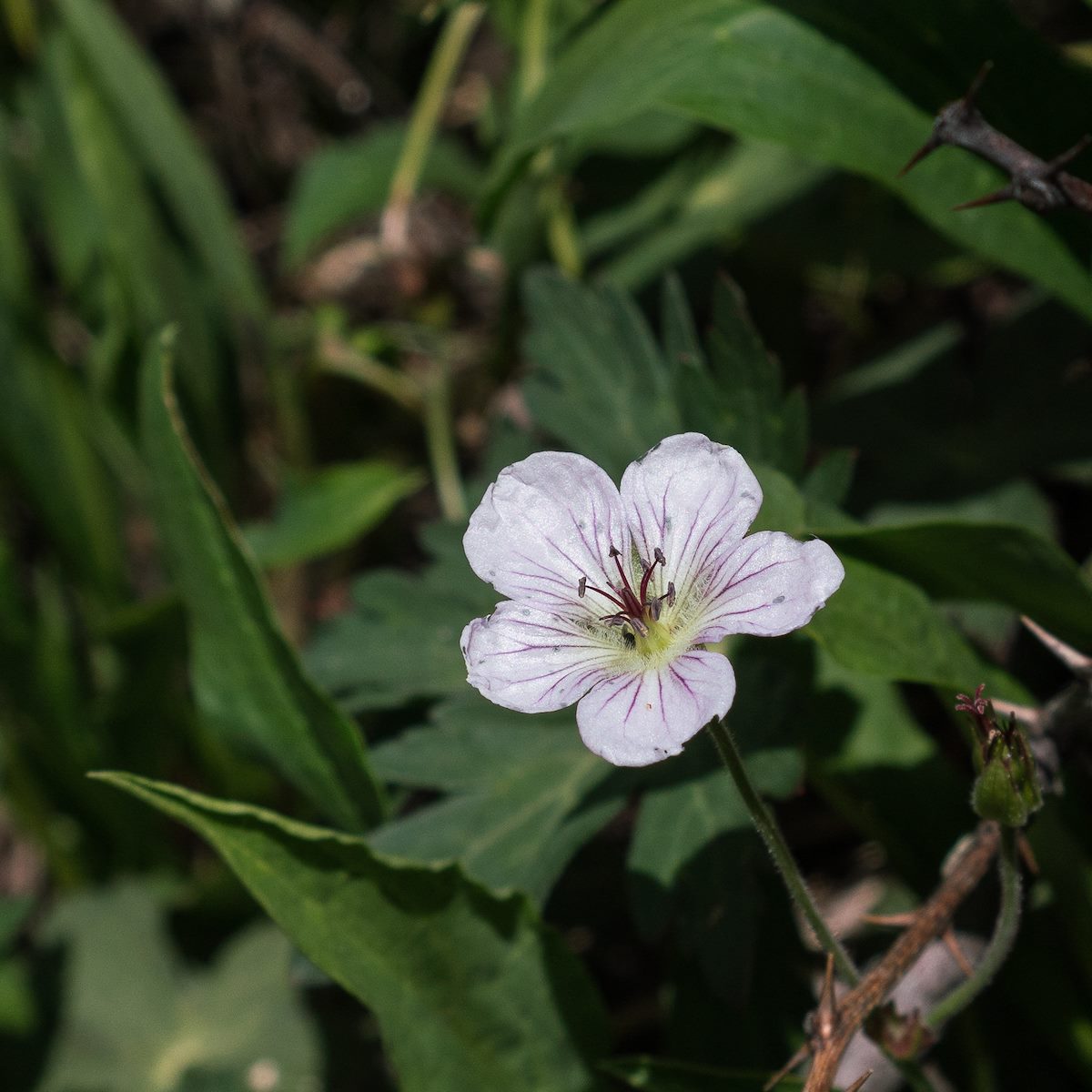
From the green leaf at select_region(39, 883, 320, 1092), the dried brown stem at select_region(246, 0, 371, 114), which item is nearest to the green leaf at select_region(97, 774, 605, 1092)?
the green leaf at select_region(39, 883, 320, 1092)

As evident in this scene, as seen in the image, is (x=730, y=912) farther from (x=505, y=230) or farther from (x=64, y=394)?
(x=64, y=394)

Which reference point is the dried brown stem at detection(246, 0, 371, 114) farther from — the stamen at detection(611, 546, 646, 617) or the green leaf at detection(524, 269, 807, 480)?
the stamen at detection(611, 546, 646, 617)

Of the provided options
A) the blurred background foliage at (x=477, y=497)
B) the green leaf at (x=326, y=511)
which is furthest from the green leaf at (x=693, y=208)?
the green leaf at (x=326, y=511)

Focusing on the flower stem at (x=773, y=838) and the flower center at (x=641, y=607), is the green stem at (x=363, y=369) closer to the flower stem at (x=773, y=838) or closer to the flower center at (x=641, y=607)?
the flower center at (x=641, y=607)

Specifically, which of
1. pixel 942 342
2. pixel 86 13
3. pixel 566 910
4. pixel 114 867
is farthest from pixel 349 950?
pixel 86 13

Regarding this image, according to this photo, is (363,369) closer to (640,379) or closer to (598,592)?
(640,379)

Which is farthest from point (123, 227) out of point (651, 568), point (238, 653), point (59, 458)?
point (651, 568)
